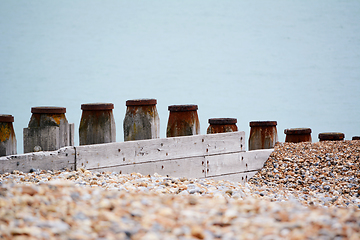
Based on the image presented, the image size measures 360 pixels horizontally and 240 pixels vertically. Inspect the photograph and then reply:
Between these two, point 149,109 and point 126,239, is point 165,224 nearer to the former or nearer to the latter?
point 126,239

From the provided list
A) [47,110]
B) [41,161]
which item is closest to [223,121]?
[47,110]

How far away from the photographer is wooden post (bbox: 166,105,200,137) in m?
5.59

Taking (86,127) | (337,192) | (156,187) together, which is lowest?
(337,192)

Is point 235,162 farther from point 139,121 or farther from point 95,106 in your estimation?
point 95,106

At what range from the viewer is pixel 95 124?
15.6 feet

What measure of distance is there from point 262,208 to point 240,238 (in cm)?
50

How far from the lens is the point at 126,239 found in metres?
1.93

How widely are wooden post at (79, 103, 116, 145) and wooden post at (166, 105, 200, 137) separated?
116 centimetres

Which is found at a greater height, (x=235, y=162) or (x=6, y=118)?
(x=6, y=118)

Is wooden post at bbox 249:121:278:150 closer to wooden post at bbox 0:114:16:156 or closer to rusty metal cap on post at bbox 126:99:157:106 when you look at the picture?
rusty metal cap on post at bbox 126:99:157:106

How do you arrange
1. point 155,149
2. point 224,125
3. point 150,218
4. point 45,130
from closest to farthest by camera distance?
point 150,218, point 45,130, point 155,149, point 224,125

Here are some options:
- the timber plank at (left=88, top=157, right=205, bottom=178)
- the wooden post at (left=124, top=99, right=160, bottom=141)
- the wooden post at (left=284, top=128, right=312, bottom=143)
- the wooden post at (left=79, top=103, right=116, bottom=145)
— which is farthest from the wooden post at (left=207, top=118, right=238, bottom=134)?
the wooden post at (left=79, top=103, right=116, bottom=145)

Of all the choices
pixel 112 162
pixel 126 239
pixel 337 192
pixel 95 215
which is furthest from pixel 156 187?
pixel 337 192

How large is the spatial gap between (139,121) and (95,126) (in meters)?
0.63
